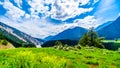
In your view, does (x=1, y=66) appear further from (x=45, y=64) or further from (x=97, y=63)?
(x=97, y=63)

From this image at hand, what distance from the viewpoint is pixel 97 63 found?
111 ft

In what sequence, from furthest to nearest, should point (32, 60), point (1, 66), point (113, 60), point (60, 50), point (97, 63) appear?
1. point (60, 50)
2. point (113, 60)
3. point (97, 63)
4. point (32, 60)
5. point (1, 66)

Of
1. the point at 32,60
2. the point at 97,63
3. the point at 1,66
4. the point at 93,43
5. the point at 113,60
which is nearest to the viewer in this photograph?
the point at 1,66

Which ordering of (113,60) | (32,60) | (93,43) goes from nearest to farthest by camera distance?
(32,60), (113,60), (93,43)

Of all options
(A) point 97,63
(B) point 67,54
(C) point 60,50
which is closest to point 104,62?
(A) point 97,63

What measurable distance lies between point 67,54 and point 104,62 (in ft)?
16.4

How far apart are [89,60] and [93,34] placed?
54226 millimetres

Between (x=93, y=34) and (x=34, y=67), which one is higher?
(x=93, y=34)

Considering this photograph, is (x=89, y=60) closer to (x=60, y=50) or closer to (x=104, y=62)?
(x=104, y=62)

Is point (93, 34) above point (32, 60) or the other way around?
above

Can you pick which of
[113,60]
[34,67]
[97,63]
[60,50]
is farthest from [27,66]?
[60,50]

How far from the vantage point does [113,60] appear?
3672 centimetres

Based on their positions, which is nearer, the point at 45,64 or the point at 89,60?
the point at 45,64

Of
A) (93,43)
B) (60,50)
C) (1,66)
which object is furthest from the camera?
(93,43)
